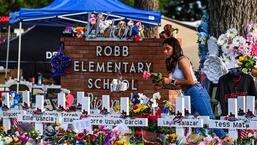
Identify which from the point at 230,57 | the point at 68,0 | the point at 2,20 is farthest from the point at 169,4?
the point at 230,57

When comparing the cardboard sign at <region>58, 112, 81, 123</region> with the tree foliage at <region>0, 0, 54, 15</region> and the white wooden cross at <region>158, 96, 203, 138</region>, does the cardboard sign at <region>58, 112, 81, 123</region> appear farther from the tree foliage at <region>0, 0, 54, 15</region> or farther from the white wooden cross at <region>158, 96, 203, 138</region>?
the tree foliage at <region>0, 0, 54, 15</region>

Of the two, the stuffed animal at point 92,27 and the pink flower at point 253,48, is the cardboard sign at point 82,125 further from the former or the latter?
the stuffed animal at point 92,27

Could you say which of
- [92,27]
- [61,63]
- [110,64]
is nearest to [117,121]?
[110,64]

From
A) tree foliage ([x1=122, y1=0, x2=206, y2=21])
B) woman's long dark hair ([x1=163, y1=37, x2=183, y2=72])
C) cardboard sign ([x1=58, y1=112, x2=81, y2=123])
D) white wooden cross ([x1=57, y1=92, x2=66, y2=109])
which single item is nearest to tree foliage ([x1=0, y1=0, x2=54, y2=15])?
tree foliage ([x1=122, y1=0, x2=206, y2=21])

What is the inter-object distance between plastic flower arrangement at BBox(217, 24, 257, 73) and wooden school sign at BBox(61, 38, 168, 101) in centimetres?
258

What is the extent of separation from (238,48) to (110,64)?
3.40 metres

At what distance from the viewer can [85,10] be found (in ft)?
43.2

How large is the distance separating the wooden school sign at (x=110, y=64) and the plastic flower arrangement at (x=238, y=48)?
2575 mm

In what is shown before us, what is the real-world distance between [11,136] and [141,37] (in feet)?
14.3

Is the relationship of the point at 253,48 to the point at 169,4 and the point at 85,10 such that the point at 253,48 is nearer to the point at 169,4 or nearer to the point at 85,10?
the point at 85,10

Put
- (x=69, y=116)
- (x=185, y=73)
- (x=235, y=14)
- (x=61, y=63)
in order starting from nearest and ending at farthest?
(x=69, y=116) → (x=185, y=73) → (x=235, y=14) → (x=61, y=63)

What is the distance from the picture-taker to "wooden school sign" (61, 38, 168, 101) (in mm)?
11633

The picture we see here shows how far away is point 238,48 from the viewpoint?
28.6 feet

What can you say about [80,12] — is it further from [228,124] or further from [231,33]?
[228,124]
